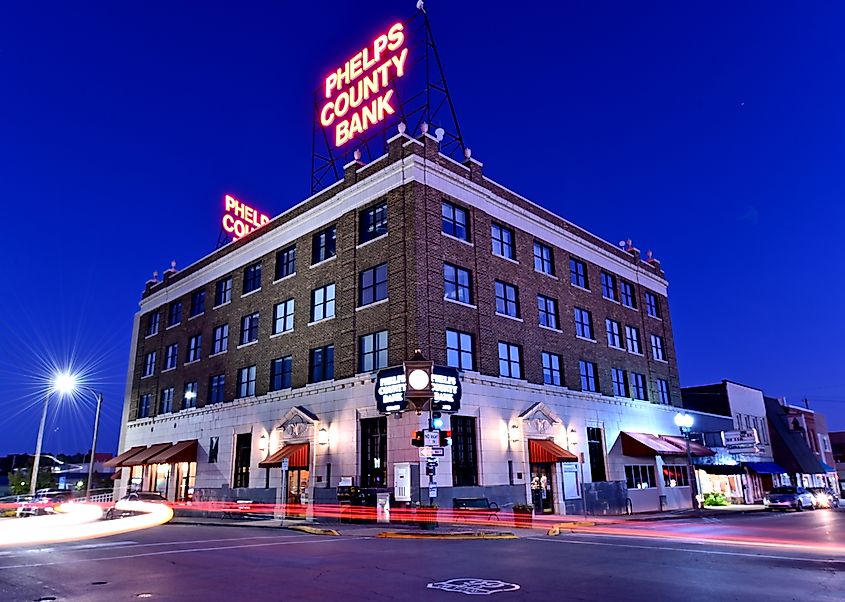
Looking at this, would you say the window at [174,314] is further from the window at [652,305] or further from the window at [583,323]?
the window at [652,305]

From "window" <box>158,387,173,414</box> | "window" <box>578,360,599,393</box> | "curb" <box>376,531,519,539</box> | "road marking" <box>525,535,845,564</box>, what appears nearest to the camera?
"road marking" <box>525,535,845,564</box>

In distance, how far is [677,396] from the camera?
153ft

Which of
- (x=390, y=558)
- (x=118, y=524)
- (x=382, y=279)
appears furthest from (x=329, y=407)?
(x=390, y=558)

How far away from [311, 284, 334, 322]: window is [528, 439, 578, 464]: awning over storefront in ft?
38.8

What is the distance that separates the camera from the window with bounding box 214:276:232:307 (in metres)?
41.7

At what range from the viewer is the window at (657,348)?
Result: 4559cm

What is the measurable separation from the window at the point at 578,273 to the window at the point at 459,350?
11.7m

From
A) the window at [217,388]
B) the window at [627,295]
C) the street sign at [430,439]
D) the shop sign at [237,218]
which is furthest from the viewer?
the shop sign at [237,218]

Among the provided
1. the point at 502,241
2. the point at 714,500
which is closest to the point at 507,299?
the point at 502,241

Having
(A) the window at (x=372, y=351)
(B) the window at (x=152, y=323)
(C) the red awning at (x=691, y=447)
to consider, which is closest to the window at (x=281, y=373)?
(A) the window at (x=372, y=351)

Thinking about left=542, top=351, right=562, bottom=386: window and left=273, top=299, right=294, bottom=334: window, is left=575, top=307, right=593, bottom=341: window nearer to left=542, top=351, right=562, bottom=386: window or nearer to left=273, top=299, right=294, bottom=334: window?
left=542, top=351, right=562, bottom=386: window

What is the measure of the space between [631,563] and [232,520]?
22.8 metres

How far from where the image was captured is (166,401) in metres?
46.2

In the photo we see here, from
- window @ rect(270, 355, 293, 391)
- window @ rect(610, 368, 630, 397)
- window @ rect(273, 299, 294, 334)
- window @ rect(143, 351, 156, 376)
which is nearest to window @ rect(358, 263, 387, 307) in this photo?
window @ rect(273, 299, 294, 334)
